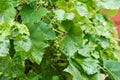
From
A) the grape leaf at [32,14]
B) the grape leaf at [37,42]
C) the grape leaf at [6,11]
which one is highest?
the grape leaf at [6,11]

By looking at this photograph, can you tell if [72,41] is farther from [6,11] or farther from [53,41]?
[6,11]

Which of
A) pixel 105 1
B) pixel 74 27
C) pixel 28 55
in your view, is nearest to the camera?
pixel 28 55

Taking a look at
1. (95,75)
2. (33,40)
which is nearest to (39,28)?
(33,40)

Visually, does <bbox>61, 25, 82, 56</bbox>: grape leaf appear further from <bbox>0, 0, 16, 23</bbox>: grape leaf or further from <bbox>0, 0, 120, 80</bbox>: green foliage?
<bbox>0, 0, 16, 23</bbox>: grape leaf

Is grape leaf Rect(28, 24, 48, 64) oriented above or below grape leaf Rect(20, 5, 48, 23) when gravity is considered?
below

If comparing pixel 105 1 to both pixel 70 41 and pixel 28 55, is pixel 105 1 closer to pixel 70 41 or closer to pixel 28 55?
pixel 70 41

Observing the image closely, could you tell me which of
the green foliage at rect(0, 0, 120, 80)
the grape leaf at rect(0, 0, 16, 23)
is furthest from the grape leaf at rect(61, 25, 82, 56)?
the grape leaf at rect(0, 0, 16, 23)

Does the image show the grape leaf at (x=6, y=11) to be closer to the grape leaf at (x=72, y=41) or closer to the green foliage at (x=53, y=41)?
the green foliage at (x=53, y=41)

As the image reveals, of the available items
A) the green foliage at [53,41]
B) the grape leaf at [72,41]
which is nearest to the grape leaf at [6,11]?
the green foliage at [53,41]

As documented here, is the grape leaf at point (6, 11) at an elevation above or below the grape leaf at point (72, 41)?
above
